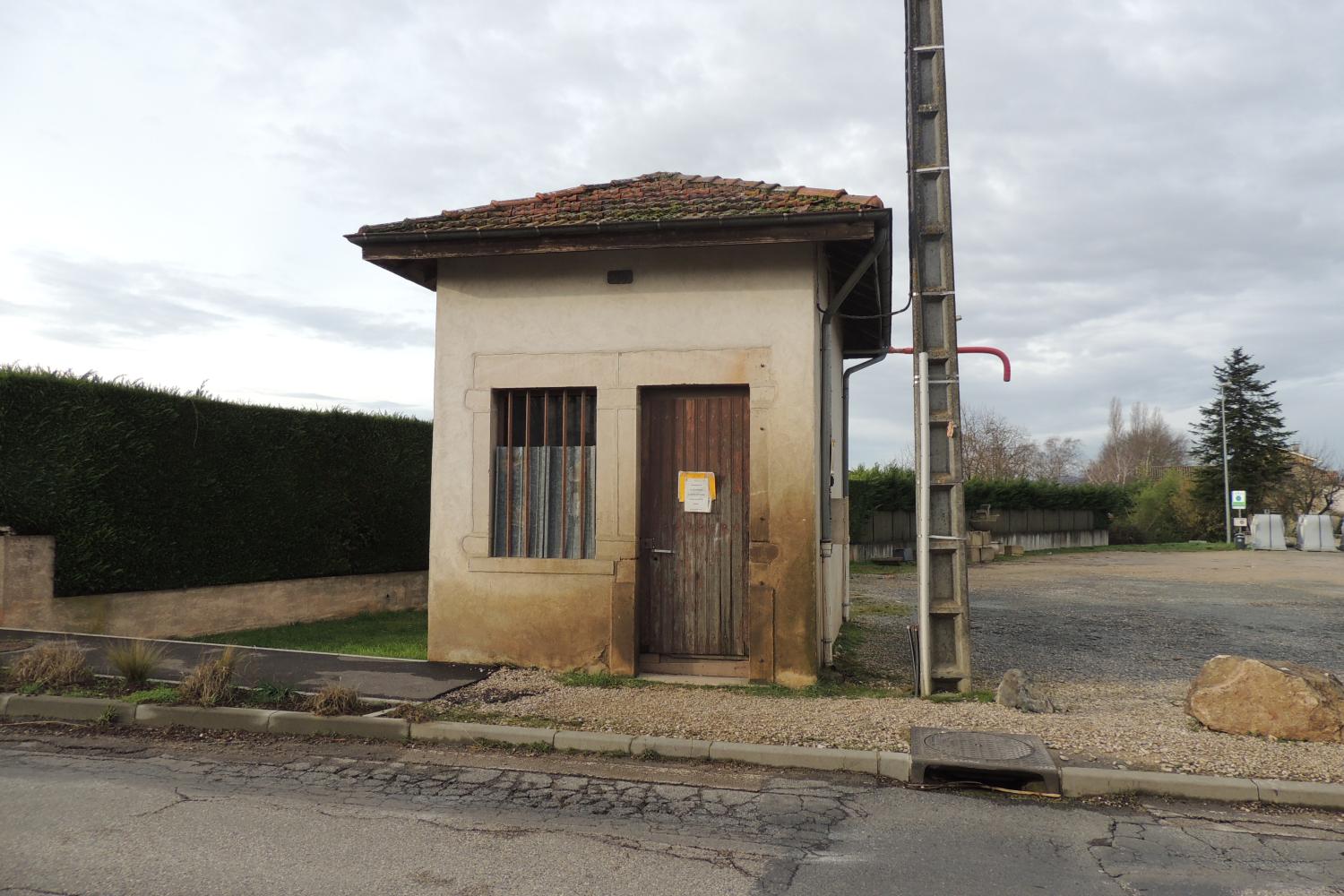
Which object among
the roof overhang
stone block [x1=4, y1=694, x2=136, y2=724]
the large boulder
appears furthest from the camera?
the roof overhang

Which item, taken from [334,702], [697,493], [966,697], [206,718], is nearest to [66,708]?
[206,718]

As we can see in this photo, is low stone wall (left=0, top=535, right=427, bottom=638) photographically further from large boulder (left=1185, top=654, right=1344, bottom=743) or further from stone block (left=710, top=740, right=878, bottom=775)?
large boulder (left=1185, top=654, right=1344, bottom=743)

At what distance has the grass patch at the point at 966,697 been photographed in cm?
716

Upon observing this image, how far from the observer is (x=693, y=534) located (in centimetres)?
823

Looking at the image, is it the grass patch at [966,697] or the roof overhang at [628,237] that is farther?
the roof overhang at [628,237]

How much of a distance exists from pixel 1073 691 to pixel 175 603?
1008 centimetres

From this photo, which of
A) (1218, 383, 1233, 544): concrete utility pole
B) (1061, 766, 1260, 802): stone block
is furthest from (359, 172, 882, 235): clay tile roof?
(1218, 383, 1233, 544): concrete utility pole

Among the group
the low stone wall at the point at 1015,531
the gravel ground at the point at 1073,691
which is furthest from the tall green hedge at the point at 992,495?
the gravel ground at the point at 1073,691

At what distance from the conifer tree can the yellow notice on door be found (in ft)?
144

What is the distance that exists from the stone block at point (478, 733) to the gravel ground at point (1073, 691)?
335mm

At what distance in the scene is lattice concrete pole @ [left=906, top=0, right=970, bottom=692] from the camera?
752 centimetres

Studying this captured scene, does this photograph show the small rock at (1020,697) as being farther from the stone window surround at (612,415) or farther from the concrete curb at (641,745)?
the stone window surround at (612,415)

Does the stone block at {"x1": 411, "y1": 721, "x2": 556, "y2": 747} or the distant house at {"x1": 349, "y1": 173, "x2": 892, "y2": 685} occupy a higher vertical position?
the distant house at {"x1": 349, "y1": 173, "x2": 892, "y2": 685}

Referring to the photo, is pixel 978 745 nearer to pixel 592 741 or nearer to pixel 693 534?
pixel 592 741
